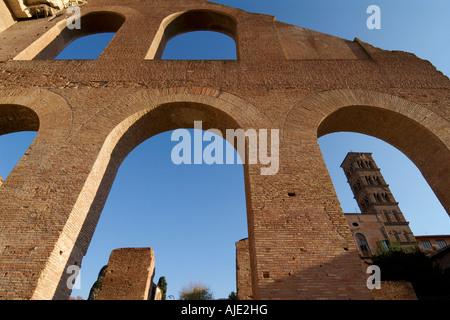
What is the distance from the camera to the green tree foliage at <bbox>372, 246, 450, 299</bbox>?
14648 mm

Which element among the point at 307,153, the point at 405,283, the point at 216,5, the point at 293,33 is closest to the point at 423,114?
the point at 307,153

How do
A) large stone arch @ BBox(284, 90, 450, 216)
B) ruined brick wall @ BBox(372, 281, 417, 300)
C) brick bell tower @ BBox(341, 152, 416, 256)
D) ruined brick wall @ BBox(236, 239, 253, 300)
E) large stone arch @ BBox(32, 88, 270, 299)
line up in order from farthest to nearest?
1. brick bell tower @ BBox(341, 152, 416, 256)
2. ruined brick wall @ BBox(236, 239, 253, 300)
3. ruined brick wall @ BBox(372, 281, 417, 300)
4. large stone arch @ BBox(284, 90, 450, 216)
5. large stone arch @ BBox(32, 88, 270, 299)

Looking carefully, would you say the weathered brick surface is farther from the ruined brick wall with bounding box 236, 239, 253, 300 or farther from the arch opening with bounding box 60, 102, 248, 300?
the ruined brick wall with bounding box 236, 239, 253, 300

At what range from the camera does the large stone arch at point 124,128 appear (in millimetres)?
3625

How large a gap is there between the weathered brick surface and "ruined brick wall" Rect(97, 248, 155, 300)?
4.24 metres

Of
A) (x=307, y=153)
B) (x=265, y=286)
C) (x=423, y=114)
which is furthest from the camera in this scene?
(x=423, y=114)

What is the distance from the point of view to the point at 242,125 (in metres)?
4.86

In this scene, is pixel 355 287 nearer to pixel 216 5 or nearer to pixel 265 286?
pixel 265 286

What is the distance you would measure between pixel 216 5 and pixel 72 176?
26.2 ft

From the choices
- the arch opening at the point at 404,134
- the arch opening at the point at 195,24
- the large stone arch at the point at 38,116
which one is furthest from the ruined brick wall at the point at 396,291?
the arch opening at the point at 195,24

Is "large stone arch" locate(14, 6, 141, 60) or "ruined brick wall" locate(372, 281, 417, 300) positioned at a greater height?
"large stone arch" locate(14, 6, 141, 60)

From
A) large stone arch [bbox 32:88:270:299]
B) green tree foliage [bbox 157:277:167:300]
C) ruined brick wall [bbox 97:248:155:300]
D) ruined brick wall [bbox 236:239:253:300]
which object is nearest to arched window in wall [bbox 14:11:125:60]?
large stone arch [bbox 32:88:270:299]

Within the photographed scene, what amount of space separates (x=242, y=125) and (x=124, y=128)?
2303mm

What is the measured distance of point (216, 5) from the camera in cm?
920
